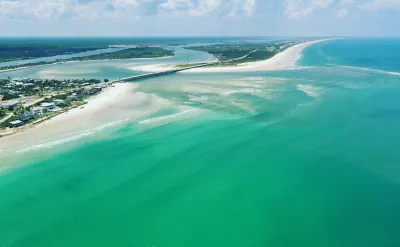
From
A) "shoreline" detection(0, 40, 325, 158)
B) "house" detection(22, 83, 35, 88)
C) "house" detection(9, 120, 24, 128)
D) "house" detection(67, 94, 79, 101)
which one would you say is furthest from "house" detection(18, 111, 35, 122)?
"house" detection(22, 83, 35, 88)

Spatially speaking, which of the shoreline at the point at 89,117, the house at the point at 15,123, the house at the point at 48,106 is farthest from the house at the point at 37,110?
the house at the point at 15,123

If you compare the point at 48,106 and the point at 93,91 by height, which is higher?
the point at 48,106

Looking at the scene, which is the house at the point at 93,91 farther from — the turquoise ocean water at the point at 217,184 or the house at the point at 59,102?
the turquoise ocean water at the point at 217,184

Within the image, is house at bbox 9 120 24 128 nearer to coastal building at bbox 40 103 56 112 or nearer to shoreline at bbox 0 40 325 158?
shoreline at bbox 0 40 325 158

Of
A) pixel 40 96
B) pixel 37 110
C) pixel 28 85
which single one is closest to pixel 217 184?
pixel 37 110

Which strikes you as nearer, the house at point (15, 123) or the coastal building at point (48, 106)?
the house at point (15, 123)

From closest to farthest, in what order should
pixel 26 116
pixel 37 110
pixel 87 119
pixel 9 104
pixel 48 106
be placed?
pixel 26 116 → pixel 87 119 → pixel 37 110 → pixel 48 106 → pixel 9 104

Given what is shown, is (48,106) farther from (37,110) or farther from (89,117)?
(89,117)
